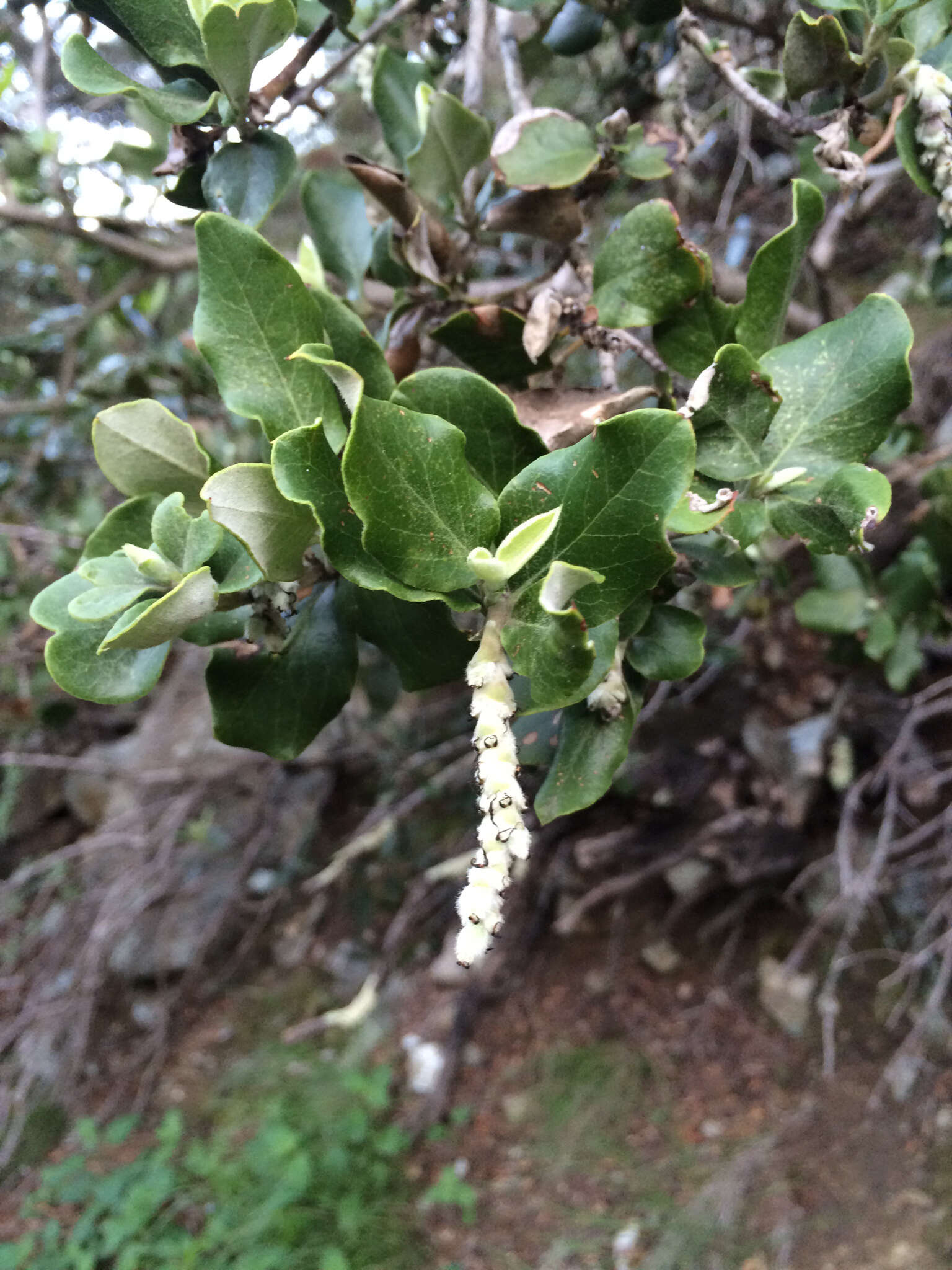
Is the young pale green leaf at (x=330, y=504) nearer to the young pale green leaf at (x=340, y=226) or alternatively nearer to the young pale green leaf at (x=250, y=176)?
the young pale green leaf at (x=250, y=176)

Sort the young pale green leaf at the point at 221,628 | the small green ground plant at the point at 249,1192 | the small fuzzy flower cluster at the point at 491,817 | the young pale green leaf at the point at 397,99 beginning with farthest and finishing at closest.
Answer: the small green ground plant at the point at 249,1192, the young pale green leaf at the point at 397,99, the young pale green leaf at the point at 221,628, the small fuzzy flower cluster at the point at 491,817

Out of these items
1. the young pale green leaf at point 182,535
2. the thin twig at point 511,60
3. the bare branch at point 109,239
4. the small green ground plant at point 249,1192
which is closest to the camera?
the young pale green leaf at point 182,535

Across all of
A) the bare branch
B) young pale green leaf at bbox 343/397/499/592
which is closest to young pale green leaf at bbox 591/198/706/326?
young pale green leaf at bbox 343/397/499/592

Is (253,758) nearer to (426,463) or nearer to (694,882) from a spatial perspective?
(694,882)

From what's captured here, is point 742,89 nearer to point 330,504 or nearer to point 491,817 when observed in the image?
point 330,504

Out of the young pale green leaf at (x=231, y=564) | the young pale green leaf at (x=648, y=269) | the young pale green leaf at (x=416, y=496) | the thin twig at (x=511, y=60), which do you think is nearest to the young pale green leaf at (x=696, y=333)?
the young pale green leaf at (x=648, y=269)

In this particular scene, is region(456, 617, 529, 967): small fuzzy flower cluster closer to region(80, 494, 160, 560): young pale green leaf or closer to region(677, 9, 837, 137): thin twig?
region(80, 494, 160, 560): young pale green leaf

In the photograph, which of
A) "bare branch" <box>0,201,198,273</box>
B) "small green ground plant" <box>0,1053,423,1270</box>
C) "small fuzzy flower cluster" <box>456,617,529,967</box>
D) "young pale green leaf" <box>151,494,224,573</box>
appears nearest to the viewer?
"small fuzzy flower cluster" <box>456,617,529,967</box>
